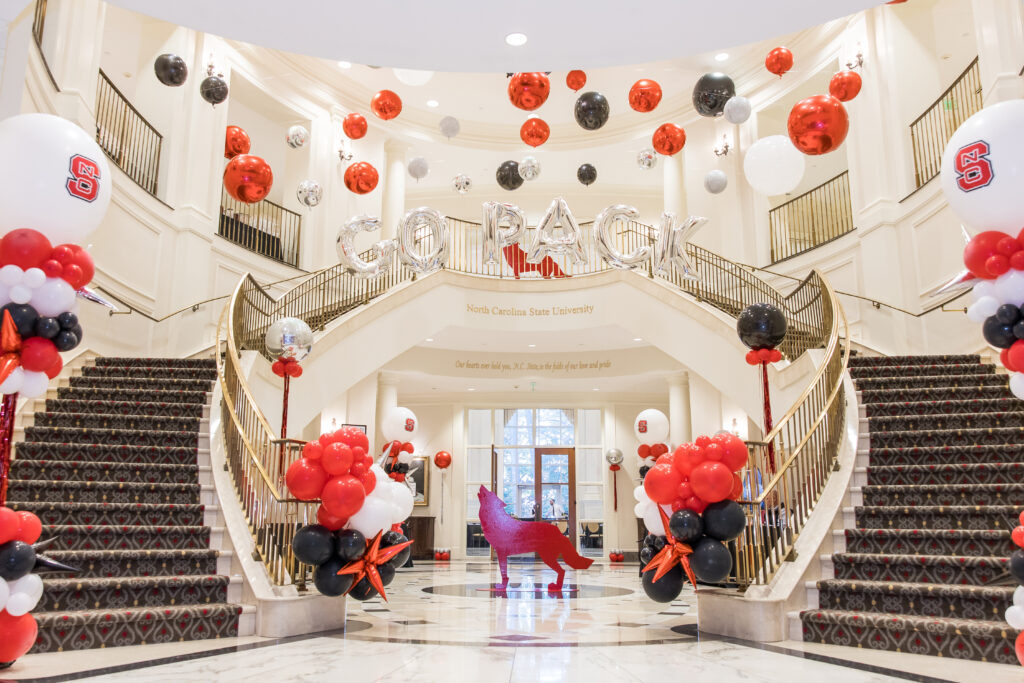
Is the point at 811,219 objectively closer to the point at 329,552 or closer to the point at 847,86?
the point at 847,86

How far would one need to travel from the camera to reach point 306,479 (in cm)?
431

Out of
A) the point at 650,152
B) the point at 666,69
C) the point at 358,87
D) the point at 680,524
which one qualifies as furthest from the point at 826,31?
the point at 680,524

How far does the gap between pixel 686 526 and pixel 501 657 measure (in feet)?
4.18

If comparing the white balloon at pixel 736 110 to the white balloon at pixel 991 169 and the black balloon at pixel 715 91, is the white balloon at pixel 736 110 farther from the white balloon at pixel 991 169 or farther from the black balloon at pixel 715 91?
the white balloon at pixel 991 169

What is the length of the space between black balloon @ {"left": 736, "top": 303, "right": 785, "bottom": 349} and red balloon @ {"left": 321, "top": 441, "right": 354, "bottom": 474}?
12.3 feet

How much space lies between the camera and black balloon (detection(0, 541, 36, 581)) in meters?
2.98

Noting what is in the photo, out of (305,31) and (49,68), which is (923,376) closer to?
(305,31)

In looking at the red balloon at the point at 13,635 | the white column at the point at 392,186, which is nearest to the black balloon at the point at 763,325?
the red balloon at the point at 13,635

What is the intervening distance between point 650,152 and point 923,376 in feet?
15.5

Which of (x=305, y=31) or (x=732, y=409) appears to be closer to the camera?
(x=305, y=31)

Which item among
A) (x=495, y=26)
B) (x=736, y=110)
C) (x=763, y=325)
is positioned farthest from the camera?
(x=736, y=110)

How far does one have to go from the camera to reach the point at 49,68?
753 centimetres

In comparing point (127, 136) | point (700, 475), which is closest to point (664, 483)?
point (700, 475)

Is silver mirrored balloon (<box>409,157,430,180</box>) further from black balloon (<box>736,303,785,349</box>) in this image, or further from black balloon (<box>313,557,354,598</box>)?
black balloon (<box>313,557,354,598</box>)
